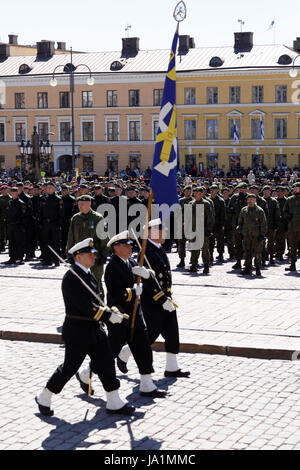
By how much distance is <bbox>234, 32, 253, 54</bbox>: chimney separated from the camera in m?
62.9

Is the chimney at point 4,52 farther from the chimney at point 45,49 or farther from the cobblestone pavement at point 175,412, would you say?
the cobblestone pavement at point 175,412

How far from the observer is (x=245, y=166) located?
62875 mm

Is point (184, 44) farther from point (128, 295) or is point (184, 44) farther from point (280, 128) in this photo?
point (128, 295)

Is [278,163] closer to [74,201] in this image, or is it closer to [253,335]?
[74,201]

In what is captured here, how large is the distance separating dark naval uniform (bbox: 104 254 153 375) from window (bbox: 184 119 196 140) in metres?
57.5

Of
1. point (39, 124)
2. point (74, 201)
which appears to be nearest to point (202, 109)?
point (39, 124)

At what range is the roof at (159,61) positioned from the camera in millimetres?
61656

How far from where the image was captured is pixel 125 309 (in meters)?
8.04

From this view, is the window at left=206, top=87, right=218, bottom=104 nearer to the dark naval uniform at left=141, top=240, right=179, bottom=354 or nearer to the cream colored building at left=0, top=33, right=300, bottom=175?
the cream colored building at left=0, top=33, right=300, bottom=175

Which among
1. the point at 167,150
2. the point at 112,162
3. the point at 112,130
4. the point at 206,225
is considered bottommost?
the point at 206,225

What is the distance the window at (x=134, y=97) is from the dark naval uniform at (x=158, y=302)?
58545 millimetres

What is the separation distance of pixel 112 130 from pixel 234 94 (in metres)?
11.7

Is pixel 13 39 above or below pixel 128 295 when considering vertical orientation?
above

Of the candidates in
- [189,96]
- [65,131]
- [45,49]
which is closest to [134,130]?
[189,96]
